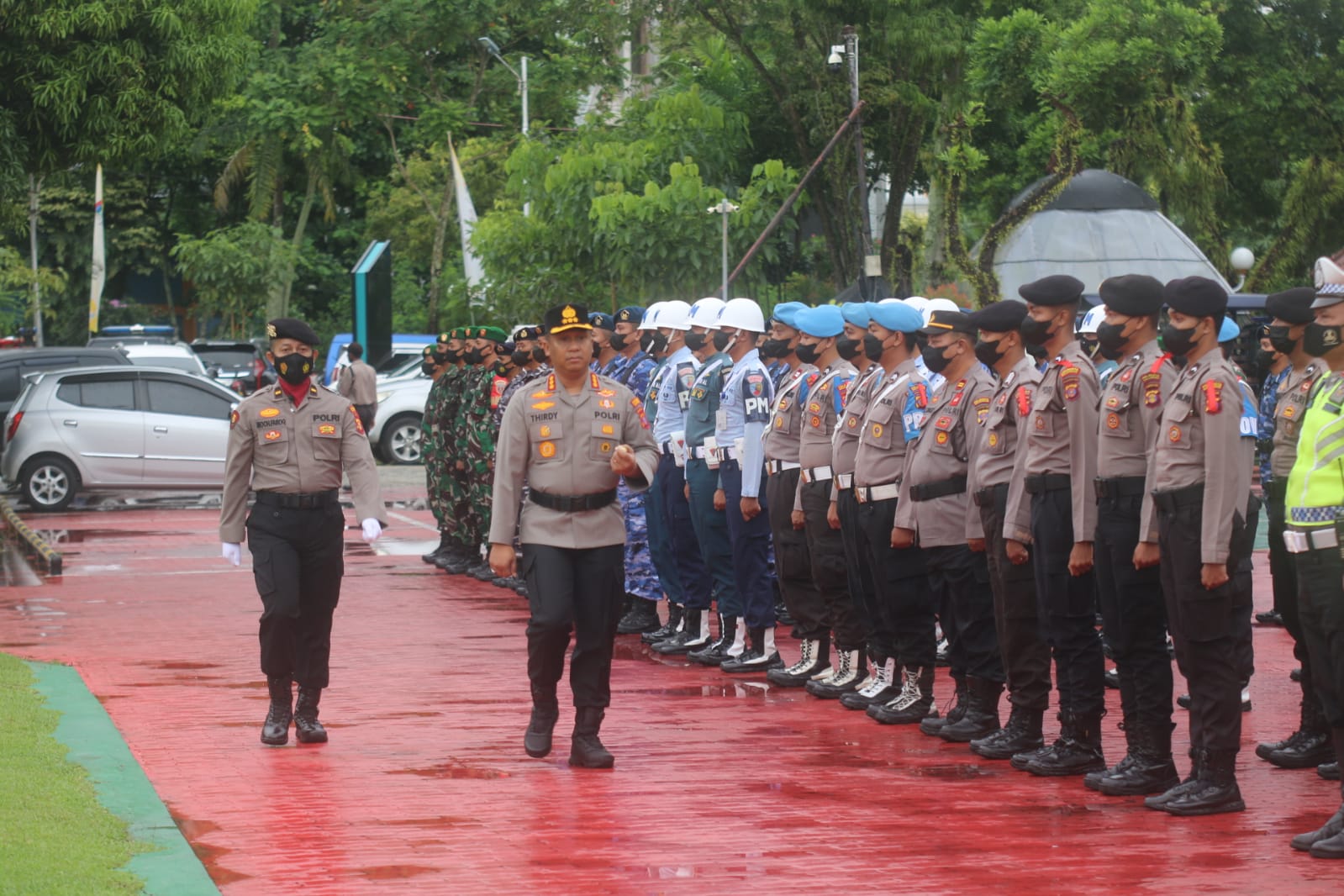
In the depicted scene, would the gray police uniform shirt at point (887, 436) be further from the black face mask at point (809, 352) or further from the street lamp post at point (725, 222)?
the street lamp post at point (725, 222)

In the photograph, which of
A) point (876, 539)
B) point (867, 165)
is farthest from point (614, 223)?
point (876, 539)

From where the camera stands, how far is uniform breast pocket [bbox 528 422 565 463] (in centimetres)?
897

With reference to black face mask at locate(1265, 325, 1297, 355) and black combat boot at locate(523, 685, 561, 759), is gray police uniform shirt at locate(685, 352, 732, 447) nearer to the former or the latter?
black combat boot at locate(523, 685, 561, 759)

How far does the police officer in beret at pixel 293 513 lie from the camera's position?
9.44 m

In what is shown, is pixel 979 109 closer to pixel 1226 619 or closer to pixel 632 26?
pixel 632 26

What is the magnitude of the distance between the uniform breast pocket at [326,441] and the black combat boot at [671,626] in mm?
3987

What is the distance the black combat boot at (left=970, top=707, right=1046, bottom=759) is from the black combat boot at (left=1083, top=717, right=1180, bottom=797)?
2.51 ft

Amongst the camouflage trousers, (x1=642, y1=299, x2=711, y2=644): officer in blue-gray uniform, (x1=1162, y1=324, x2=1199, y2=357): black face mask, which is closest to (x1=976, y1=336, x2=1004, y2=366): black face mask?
(x1=1162, y1=324, x2=1199, y2=357): black face mask

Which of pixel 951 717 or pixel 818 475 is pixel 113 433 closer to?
pixel 818 475

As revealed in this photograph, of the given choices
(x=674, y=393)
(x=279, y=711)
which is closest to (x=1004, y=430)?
(x=279, y=711)

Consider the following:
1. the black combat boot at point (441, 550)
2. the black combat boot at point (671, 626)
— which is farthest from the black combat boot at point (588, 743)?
the black combat boot at point (441, 550)

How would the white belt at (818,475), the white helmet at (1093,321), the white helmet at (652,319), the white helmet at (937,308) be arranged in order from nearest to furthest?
the white helmet at (937,308) < the white belt at (818,475) < the white helmet at (1093,321) < the white helmet at (652,319)

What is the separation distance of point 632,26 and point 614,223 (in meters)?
6.43

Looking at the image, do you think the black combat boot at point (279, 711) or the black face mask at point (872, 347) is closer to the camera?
the black combat boot at point (279, 711)
